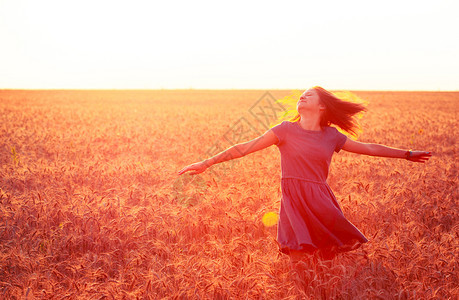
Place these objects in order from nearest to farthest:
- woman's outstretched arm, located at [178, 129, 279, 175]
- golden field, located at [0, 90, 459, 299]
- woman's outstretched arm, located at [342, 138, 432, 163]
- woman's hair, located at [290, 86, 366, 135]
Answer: golden field, located at [0, 90, 459, 299]
woman's outstretched arm, located at [178, 129, 279, 175]
woman's outstretched arm, located at [342, 138, 432, 163]
woman's hair, located at [290, 86, 366, 135]

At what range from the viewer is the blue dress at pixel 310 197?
3406 millimetres

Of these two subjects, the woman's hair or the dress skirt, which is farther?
the woman's hair

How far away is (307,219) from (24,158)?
6.59 m

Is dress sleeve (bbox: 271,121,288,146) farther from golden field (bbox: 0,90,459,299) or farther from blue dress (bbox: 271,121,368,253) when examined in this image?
golden field (bbox: 0,90,459,299)

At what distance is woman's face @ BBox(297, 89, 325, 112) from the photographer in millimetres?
3500

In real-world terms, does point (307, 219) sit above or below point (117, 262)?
above

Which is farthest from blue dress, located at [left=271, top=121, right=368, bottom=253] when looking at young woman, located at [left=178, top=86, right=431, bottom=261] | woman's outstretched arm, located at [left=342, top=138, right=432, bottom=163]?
woman's outstretched arm, located at [left=342, top=138, right=432, bottom=163]

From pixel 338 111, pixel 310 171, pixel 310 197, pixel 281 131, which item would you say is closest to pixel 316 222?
pixel 310 197

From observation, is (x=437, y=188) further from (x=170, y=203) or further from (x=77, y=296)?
(x=77, y=296)

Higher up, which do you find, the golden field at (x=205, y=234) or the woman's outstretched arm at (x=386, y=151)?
the woman's outstretched arm at (x=386, y=151)

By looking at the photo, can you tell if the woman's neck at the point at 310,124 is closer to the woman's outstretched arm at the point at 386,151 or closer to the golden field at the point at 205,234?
the woman's outstretched arm at the point at 386,151

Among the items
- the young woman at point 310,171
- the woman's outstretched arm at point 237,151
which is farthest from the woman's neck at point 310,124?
the woman's outstretched arm at point 237,151

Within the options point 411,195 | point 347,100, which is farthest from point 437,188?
point 347,100

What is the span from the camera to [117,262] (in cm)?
348
